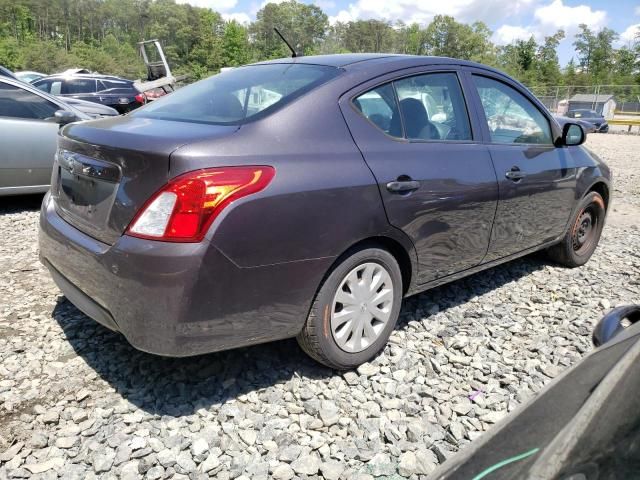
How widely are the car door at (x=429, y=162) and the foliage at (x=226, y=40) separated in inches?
2588

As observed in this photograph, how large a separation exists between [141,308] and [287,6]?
125664 millimetres

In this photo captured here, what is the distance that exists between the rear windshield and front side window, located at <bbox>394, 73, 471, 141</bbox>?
0.46 metres

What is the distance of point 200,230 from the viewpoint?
2062 millimetres

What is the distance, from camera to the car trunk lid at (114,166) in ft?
7.01

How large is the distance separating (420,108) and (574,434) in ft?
7.42

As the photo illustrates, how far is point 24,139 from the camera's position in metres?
5.46

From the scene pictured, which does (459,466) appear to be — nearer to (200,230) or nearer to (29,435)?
(200,230)

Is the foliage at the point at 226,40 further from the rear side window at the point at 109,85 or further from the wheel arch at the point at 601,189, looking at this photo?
the wheel arch at the point at 601,189

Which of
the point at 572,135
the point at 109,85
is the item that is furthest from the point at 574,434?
the point at 109,85

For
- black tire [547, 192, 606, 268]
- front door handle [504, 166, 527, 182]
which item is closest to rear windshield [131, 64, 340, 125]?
front door handle [504, 166, 527, 182]

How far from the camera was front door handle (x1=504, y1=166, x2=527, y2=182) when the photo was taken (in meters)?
3.40

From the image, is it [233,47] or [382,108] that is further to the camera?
[233,47]

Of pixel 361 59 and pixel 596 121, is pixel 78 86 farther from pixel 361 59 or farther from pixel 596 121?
pixel 596 121

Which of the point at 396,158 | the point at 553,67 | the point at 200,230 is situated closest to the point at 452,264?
the point at 396,158
